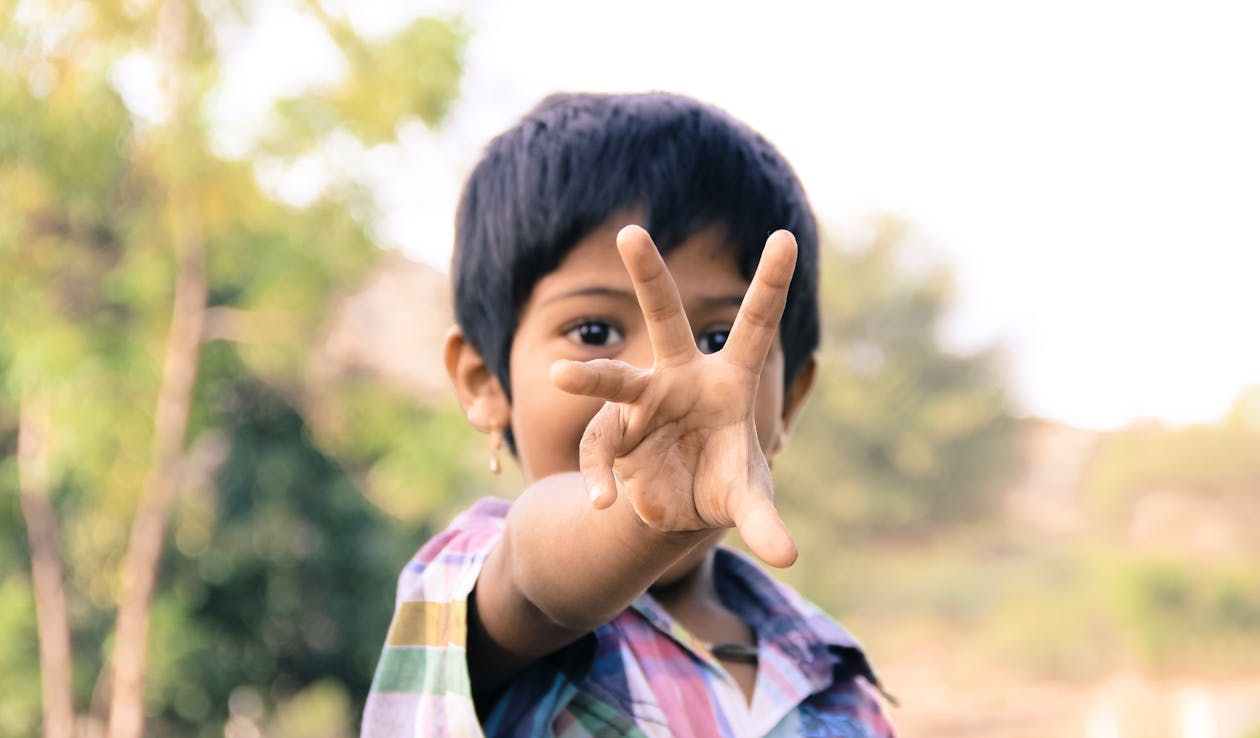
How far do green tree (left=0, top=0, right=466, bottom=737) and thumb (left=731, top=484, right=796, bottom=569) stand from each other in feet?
17.9

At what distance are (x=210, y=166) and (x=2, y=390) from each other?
2138 mm

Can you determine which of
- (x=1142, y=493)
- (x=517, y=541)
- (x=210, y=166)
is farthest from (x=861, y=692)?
(x=1142, y=493)

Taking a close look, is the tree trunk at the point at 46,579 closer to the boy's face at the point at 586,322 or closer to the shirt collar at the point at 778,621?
the shirt collar at the point at 778,621

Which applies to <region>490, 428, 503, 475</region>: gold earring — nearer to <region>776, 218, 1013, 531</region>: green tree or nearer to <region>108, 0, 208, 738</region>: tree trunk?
<region>108, 0, 208, 738</region>: tree trunk

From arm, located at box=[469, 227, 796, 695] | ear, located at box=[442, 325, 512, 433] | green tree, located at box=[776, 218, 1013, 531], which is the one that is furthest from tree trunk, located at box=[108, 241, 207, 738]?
green tree, located at box=[776, 218, 1013, 531]

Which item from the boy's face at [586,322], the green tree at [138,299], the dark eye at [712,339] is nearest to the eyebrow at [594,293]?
the boy's face at [586,322]

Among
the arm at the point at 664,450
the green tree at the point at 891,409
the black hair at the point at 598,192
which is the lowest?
the arm at the point at 664,450

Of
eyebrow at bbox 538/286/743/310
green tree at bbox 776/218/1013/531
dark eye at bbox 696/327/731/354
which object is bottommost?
dark eye at bbox 696/327/731/354

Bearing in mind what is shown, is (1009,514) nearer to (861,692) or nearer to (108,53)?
(108,53)

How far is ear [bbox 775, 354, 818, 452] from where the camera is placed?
60.6 inches

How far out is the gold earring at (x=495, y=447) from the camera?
1.36m

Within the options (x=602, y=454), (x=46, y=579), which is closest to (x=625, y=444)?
(x=602, y=454)

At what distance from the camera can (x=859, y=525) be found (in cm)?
2073

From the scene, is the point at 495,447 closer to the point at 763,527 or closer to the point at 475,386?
the point at 475,386
